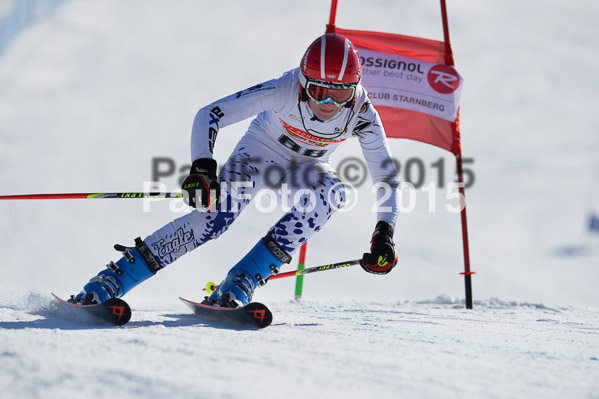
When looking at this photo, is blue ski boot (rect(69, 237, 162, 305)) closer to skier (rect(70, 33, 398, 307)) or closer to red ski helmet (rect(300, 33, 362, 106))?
skier (rect(70, 33, 398, 307))

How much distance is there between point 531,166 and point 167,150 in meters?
24.9

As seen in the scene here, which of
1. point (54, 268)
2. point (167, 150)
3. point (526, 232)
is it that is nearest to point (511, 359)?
point (54, 268)

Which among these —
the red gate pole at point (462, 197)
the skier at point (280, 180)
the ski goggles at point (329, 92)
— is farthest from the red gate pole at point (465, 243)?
the ski goggles at point (329, 92)

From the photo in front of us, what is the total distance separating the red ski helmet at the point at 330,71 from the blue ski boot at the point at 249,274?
820 mm

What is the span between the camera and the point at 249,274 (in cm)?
282

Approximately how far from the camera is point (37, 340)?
181 centimetres

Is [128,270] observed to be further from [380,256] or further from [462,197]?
[462,197]

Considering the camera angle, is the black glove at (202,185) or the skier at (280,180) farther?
the skier at (280,180)

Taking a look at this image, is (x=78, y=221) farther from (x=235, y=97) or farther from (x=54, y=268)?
(x=235, y=97)

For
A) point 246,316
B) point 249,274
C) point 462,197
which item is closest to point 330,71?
point 249,274

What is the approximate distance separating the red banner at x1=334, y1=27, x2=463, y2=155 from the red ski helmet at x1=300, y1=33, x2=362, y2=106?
229 centimetres

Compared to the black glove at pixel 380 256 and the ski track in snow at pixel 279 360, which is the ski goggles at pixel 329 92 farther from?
the ski track in snow at pixel 279 360

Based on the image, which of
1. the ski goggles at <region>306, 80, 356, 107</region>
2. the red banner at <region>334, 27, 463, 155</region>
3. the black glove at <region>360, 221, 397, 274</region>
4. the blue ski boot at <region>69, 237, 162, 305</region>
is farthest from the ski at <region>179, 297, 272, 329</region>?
the red banner at <region>334, 27, 463, 155</region>

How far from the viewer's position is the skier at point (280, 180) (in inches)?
109
